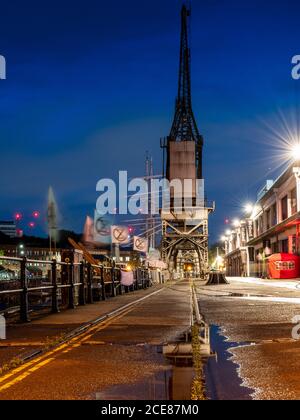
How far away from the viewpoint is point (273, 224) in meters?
66.4

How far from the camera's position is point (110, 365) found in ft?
22.7

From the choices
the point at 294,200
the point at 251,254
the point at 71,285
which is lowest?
the point at 71,285

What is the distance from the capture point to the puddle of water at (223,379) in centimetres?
519

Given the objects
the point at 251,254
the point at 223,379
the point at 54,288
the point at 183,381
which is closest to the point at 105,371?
the point at 183,381

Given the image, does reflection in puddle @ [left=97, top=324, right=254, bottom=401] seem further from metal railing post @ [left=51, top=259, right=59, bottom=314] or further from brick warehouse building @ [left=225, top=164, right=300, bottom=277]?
brick warehouse building @ [left=225, top=164, right=300, bottom=277]

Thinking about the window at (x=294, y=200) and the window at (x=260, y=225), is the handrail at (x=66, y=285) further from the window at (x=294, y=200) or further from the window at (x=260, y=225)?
the window at (x=260, y=225)

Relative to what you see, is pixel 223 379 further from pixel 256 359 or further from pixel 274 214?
pixel 274 214

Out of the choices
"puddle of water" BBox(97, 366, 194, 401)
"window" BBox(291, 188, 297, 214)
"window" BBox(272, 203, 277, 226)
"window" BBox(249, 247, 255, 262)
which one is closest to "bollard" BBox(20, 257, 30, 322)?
"puddle of water" BBox(97, 366, 194, 401)

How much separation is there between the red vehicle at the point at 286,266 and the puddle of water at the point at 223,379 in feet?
133

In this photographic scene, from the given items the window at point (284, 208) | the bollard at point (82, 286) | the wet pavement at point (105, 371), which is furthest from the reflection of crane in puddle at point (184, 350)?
the window at point (284, 208)

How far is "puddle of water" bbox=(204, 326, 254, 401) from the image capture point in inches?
204

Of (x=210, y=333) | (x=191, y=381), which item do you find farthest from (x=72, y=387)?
(x=210, y=333)

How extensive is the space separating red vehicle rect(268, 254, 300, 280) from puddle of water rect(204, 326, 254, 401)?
133ft

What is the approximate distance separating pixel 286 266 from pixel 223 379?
141 feet
